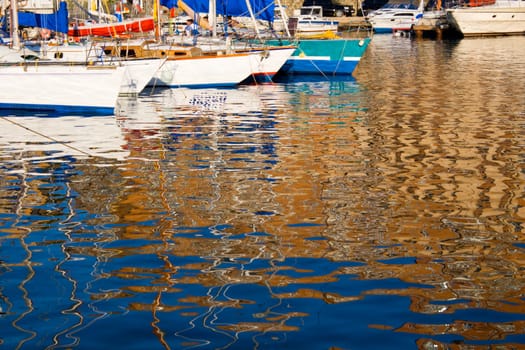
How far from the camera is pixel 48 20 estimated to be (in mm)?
37406

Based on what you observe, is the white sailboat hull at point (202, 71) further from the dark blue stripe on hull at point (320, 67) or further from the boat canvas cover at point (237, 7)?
the dark blue stripe on hull at point (320, 67)

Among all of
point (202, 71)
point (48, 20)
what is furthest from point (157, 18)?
point (48, 20)

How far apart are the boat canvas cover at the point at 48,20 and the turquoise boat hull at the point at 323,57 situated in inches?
407

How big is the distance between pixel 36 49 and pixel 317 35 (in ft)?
53.0

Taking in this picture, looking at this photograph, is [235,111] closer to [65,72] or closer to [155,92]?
[65,72]

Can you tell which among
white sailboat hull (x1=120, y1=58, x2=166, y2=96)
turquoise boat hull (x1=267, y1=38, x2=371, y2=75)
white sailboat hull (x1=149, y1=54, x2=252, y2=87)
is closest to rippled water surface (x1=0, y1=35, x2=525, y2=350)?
white sailboat hull (x1=120, y1=58, x2=166, y2=96)

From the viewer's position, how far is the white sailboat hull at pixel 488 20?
83875 mm

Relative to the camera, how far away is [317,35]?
46281 millimetres

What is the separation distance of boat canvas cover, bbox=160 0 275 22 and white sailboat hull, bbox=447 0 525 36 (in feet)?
146

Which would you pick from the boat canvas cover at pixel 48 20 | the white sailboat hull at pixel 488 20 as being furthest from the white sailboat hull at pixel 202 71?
the white sailboat hull at pixel 488 20

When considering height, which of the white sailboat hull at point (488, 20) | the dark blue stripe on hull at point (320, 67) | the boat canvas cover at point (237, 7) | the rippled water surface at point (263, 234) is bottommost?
the rippled water surface at point (263, 234)

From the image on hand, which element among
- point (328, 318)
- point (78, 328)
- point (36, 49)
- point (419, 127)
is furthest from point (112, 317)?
point (36, 49)

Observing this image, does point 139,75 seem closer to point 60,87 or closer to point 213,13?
point 60,87

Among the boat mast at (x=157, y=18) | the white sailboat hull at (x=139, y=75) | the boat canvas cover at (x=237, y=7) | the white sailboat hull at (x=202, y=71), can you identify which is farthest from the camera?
the boat canvas cover at (x=237, y=7)
